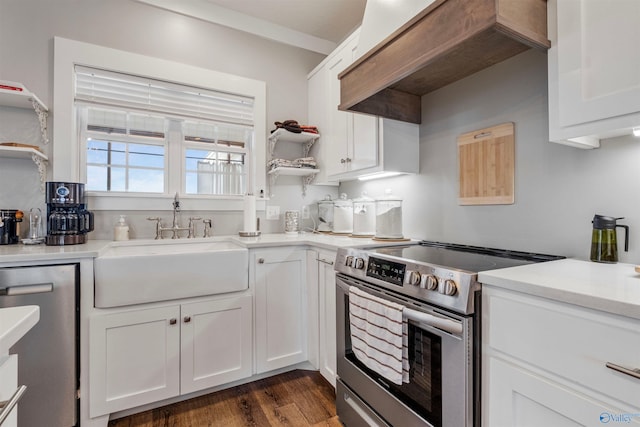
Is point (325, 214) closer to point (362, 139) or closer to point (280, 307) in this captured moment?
point (362, 139)

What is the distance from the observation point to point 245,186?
267 cm

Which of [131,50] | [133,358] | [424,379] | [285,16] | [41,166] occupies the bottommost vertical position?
[133,358]

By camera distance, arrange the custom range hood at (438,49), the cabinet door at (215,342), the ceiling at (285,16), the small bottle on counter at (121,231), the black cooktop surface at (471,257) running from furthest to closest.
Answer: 1. the ceiling at (285,16)
2. the small bottle on counter at (121,231)
3. the cabinet door at (215,342)
4. the black cooktop surface at (471,257)
5. the custom range hood at (438,49)

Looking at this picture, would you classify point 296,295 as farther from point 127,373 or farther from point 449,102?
point 449,102

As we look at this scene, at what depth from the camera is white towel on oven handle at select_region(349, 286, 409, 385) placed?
47.6 inches

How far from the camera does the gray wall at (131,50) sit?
1.91 m

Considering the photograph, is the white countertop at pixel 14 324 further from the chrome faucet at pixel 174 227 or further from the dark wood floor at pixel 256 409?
the chrome faucet at pixel 174 227

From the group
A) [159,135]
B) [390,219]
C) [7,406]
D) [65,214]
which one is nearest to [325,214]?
[390,219]

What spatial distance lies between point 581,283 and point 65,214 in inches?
94.9

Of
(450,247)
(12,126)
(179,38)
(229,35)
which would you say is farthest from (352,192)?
(12,126)

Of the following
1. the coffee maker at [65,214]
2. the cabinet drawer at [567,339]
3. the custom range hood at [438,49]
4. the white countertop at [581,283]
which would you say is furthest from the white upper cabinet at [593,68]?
the coffee maker at [65,214]

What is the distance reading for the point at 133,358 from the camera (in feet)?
5.34

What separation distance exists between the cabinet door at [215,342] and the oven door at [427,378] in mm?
736

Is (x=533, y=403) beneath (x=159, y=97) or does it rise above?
beneath
